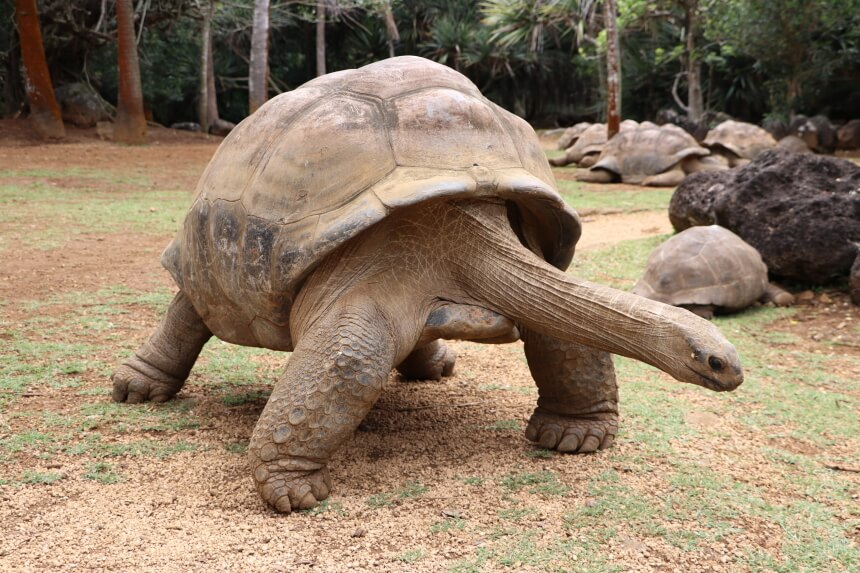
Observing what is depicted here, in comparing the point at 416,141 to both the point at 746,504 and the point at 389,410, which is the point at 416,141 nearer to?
the point at 389,410

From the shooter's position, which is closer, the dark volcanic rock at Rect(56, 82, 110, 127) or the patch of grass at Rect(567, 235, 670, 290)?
the patch of grass at Rect(567, 235, 670, 290)

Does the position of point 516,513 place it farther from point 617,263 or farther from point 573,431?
point 617,263

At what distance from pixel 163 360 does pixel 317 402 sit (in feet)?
4.21

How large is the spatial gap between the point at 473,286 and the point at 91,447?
1470 millimetres

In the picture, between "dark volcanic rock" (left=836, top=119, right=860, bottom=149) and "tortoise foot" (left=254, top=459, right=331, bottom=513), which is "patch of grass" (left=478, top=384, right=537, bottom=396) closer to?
"tortoise foot" (left=254, top=459, right=331, bottom=513)

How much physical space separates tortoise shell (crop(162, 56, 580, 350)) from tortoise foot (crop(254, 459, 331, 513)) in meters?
0.52

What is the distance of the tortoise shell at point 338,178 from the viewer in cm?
258

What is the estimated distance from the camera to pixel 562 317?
8.37ft

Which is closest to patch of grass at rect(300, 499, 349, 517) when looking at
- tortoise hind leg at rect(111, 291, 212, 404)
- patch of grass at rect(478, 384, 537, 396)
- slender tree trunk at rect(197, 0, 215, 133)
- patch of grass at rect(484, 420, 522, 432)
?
patch of grass at rect(484, 420, 522, 432)

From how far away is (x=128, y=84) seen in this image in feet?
45.1

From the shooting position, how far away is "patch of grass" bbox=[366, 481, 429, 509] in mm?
2586

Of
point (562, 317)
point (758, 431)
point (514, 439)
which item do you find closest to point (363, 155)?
point (562, 317)

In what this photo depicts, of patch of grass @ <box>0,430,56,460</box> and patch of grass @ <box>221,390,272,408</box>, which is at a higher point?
patch of grass @ <box>0,430,56,460</box>

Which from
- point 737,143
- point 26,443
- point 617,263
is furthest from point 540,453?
point 737,143
